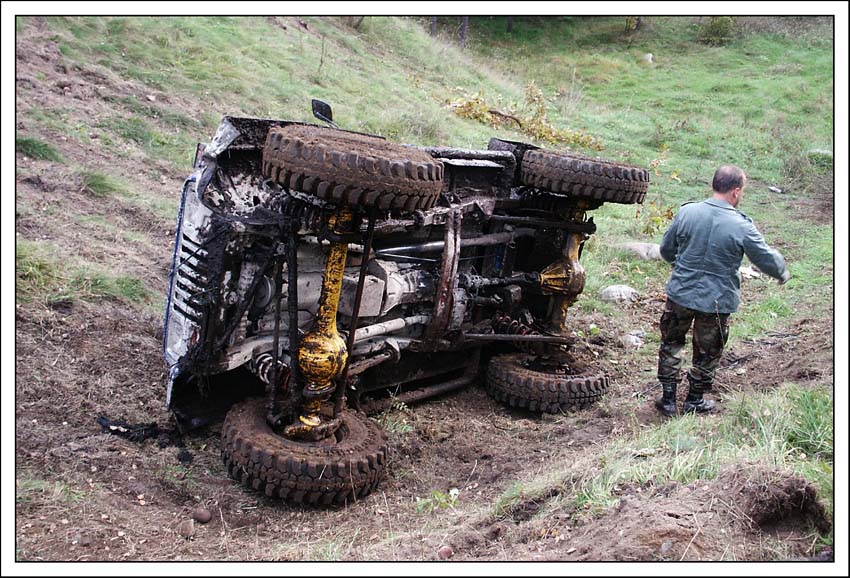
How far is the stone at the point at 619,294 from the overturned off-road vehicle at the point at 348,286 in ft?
7.40

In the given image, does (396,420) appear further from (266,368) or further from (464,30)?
(464,30)

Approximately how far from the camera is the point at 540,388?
5.45 metres

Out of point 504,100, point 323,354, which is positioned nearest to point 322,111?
point 323,354

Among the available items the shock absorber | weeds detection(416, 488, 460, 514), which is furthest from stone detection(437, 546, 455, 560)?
the shock absorber

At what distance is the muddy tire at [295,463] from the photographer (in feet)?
12.4

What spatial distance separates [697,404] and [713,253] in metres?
1.07

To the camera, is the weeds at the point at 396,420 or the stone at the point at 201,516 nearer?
the stone at the point at 201,516

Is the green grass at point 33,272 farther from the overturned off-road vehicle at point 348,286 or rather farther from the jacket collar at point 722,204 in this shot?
the jacket collar at point 722,204

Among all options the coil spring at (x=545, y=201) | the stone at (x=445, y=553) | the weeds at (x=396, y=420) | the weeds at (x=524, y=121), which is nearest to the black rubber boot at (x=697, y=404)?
the coil spring at (x=545, y=201)

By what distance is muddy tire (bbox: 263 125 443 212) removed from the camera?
3.31 meters

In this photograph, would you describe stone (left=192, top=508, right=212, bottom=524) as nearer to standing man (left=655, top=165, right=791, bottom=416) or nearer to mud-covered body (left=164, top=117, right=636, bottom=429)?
mud-covered body (left=164, top=117, right=636, bottom=429)

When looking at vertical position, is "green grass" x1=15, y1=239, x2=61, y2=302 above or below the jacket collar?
below

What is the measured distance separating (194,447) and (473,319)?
7.61 feet

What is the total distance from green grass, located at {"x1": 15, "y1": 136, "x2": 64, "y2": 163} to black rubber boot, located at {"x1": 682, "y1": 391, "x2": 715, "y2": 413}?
5918mm
